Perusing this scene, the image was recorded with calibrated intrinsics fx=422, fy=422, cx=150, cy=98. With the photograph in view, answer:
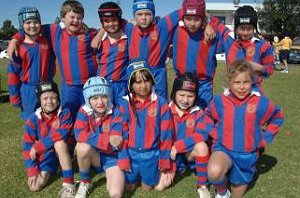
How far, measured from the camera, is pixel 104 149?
439 cm

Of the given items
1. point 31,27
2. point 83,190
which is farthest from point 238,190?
point 31,27

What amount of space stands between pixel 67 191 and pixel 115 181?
50 centimetres

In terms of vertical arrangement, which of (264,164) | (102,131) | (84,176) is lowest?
(264,164)

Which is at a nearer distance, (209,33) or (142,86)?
(142,86)

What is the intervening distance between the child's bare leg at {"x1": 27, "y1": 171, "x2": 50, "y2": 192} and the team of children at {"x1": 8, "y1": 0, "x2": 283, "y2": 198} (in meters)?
0.01

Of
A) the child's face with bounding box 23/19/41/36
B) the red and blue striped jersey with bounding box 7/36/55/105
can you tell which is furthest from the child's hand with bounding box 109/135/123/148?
the child's face with bounding box 23/19/41/36

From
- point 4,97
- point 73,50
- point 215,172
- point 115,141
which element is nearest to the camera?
point 215,172

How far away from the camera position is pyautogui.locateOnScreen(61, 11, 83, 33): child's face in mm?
5098

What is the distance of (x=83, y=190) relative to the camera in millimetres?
4359

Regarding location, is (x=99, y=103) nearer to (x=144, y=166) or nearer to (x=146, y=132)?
(x=146, y=132)

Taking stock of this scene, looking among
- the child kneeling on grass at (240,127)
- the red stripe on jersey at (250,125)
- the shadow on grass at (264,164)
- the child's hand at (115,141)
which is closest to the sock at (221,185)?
the child kneeling on grass at (240,127)

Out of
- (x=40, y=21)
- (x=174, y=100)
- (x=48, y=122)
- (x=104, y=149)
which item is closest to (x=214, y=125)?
(x=174, y=100)

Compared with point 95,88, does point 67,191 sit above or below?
below

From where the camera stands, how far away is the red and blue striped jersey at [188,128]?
177 inches
